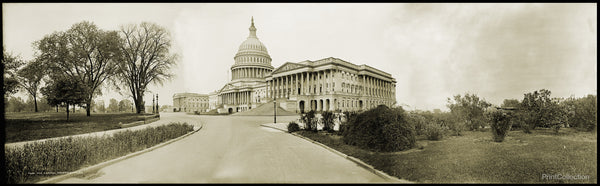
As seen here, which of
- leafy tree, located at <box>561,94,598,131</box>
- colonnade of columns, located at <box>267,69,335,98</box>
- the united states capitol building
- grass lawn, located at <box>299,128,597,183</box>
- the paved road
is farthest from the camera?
colonnade of columns, located at <box>267,69,335,98</box>

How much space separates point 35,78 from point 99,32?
5111 millimetres

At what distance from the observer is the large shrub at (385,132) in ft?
24.3

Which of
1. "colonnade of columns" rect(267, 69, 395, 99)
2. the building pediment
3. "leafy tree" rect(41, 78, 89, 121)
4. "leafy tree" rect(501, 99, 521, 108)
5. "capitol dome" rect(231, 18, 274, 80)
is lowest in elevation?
"leafy tree" rect(501, 99, 521, 108)

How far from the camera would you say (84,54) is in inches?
612

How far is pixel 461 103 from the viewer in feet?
42.3

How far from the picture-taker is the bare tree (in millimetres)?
20203

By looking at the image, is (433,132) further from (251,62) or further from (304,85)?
(251,62)

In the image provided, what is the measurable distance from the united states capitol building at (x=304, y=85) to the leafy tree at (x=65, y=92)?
2338cm

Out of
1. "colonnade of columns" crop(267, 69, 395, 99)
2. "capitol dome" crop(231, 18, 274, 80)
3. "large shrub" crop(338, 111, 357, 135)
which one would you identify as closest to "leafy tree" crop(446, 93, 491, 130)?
"large shrub" crop(338, 111, 357, 135)

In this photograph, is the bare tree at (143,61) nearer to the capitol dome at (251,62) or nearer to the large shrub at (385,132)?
the large shrub at (385,132)

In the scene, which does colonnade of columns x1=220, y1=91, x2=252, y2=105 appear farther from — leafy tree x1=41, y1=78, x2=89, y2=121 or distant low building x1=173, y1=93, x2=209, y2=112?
leafy tree x1=41, y1=78, x2=89, y2=121

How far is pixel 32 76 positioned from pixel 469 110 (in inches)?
900

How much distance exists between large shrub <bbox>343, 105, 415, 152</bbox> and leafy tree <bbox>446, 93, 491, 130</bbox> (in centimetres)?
640

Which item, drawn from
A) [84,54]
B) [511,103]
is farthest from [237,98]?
[511,103]
